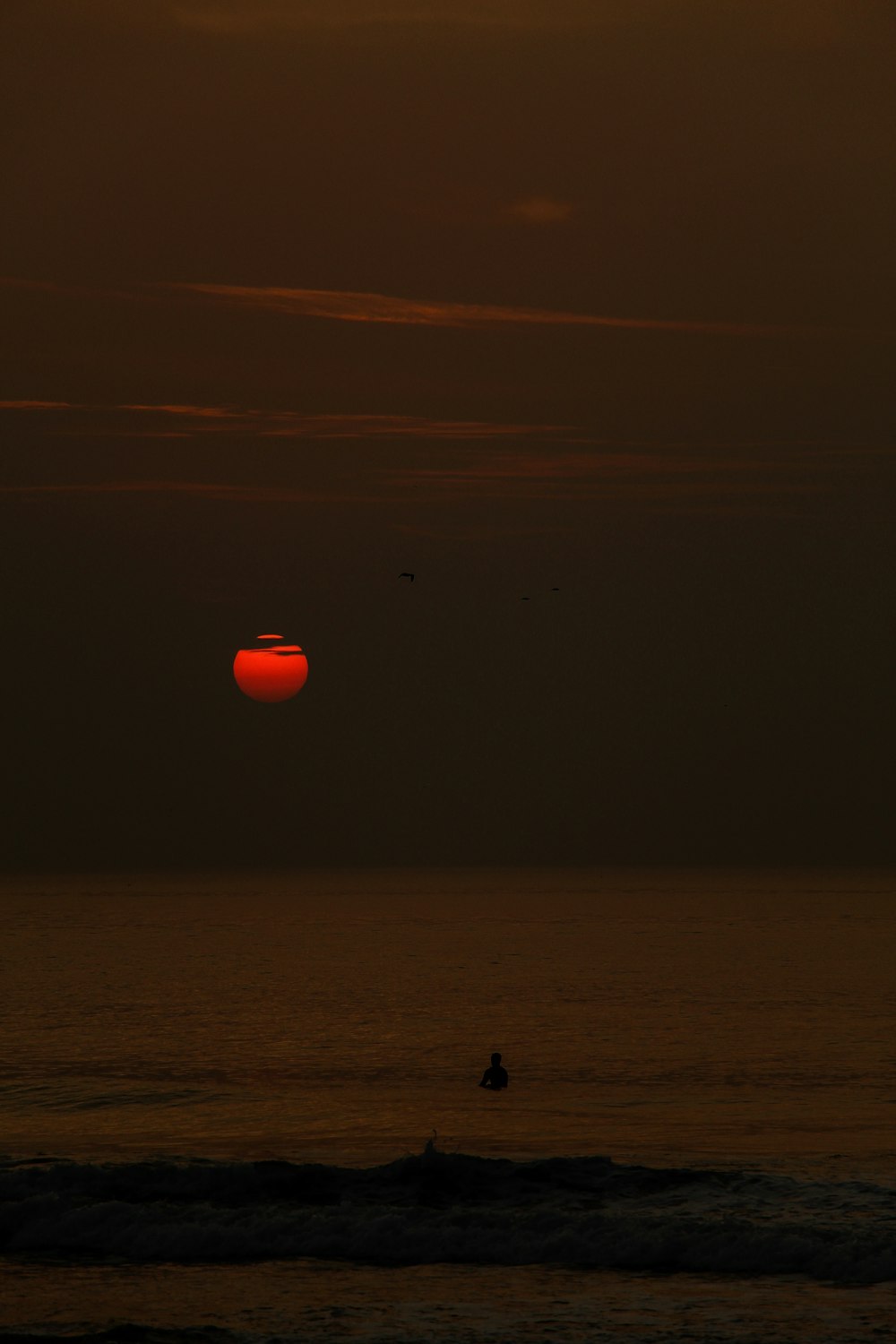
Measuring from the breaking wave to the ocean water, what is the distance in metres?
0.08

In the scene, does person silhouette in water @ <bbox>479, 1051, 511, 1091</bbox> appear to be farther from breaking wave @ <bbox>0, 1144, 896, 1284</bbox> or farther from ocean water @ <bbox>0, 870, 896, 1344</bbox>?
breaking wave @ <bbox>0, 1144, 896, 1284</bbox>

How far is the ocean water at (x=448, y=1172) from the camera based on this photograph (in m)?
26.4

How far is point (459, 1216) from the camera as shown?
32125mm

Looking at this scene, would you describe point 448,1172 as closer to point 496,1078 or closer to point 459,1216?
point 459,1216

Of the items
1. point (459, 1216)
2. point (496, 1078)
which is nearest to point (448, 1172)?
point (459, 1216)

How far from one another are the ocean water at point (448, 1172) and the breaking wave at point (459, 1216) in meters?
0.08

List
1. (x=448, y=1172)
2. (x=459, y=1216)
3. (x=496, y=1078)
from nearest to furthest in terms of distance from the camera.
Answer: (x=459, y=1216) → (x=448, y=1172) → (x=496, y=1078)

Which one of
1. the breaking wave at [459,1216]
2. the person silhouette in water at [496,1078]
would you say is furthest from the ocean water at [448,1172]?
the person silhouette in water at [496,1078]

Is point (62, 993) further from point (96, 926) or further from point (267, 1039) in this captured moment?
point (96, 926)

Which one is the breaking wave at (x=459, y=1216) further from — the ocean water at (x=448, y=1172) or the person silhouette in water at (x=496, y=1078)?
the person silhouette in water at (x=496, y=1078)

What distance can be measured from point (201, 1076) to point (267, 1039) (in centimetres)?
1281

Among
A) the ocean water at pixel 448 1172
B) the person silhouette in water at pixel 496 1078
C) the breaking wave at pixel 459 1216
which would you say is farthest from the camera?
the person silhouette in water at pixel 496 1078

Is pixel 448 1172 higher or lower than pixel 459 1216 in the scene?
higher

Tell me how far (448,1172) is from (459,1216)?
110 inches
